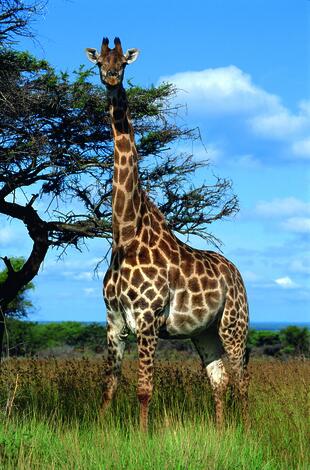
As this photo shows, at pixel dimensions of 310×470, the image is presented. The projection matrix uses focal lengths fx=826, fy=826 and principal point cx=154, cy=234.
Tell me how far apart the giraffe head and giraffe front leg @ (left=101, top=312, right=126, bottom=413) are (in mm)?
2809

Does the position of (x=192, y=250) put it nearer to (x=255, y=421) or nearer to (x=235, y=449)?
(x=255, y=421)

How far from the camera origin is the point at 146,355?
381 inches

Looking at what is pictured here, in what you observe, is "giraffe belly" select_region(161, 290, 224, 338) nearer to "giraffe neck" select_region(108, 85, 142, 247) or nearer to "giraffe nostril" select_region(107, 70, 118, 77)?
"giraffe neck" select_region(108, 85, 142, 247)

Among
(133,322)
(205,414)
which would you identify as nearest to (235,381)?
(205,414)

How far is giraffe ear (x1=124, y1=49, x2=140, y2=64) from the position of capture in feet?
33.3

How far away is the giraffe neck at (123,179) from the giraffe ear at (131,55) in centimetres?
39

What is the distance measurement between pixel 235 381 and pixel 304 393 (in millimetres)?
1370

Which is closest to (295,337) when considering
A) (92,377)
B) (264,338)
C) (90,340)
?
(264,338)

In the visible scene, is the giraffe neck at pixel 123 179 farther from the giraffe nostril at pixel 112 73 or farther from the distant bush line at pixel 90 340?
the distant bush line at pixel 90 340

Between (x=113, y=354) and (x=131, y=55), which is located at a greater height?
(x=131, y=55)

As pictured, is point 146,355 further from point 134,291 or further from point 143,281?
point 143,281

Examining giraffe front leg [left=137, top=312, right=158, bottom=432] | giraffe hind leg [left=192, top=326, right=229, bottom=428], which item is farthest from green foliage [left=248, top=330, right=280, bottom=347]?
giraffe front leg [left=137, top=312, right=158, bottom=432]

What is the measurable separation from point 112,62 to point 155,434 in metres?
4.37

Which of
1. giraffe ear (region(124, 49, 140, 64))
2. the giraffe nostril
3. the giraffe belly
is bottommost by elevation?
the giraffe belly
